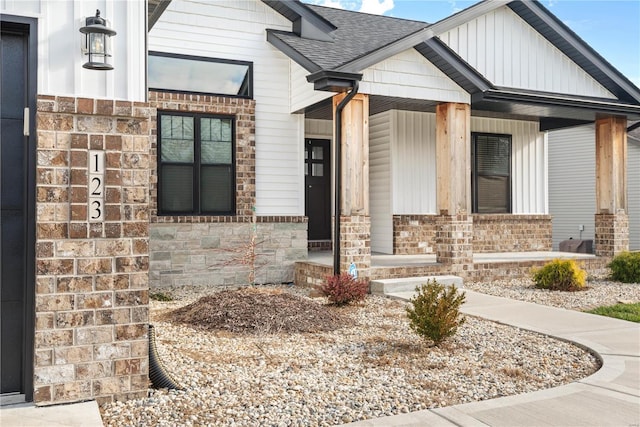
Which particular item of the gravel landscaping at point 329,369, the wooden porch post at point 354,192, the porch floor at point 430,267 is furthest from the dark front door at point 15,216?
the porch floor at point 430,267

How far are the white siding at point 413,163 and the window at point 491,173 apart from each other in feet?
→ 4.56

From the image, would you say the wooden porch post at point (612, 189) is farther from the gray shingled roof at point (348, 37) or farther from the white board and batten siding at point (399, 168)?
the gray shingled roof at point (348, 37)

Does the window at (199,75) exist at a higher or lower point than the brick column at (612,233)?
higher

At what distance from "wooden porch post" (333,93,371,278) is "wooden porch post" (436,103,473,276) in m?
1.89

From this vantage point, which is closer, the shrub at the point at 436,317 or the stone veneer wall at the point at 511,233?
the shrub at the point at 436,317

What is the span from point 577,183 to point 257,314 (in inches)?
669

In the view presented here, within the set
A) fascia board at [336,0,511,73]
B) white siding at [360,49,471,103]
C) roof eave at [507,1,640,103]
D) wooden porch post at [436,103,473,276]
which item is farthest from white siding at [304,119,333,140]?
roof eave at [507,1,640,103]

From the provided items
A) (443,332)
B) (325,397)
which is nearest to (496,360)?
(443,332)

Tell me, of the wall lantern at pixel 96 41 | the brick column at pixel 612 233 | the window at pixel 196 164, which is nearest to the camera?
the wall lantern at pixel 96 41

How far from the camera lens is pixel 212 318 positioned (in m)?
6.77

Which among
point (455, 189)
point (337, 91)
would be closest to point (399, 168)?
point (455, 189)

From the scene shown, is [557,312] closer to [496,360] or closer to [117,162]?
[496,360]

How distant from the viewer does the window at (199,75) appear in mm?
10320

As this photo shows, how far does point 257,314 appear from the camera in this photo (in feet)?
22.0
